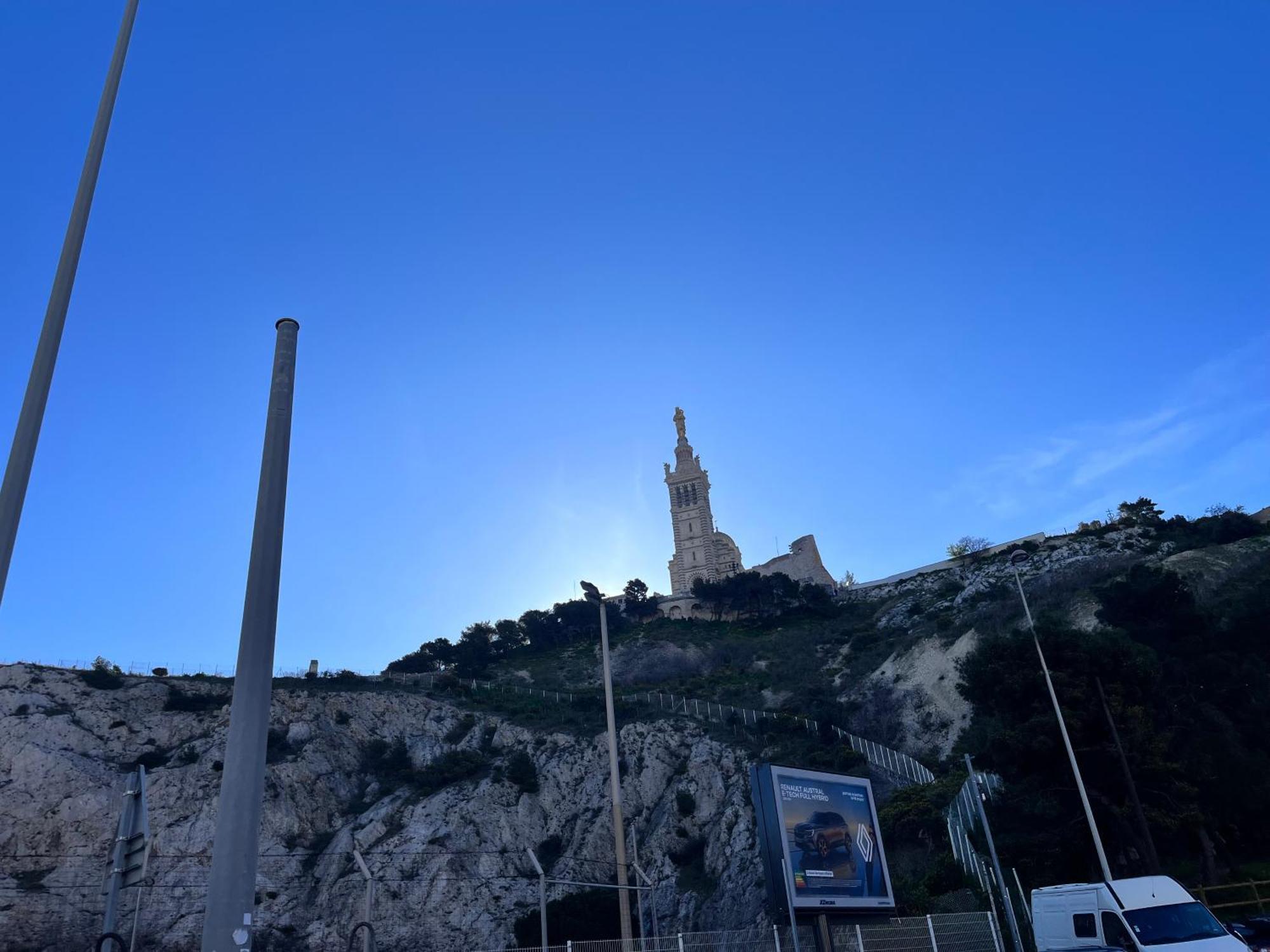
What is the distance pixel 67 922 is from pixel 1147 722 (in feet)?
162

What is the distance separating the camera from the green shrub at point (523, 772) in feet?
177

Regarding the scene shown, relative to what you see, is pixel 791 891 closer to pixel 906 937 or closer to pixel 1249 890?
pixel 906 937

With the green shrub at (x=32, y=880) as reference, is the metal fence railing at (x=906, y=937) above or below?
below

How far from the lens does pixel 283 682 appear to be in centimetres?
6662

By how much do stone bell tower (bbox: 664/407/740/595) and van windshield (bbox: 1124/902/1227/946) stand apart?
11156cm

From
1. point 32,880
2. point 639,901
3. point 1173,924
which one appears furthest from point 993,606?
point 32,880

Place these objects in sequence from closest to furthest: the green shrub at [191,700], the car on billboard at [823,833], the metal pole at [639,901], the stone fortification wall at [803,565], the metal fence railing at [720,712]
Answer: the car on billboard at [823,833] < the metal pole at [639,901] < the metal fence railing at [720,712] < the green shrub at [191,700] < the stone fortification wall at [803,565]

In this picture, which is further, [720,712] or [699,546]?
[699,546]

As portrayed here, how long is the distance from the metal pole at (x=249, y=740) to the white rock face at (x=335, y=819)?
36598 millimetres

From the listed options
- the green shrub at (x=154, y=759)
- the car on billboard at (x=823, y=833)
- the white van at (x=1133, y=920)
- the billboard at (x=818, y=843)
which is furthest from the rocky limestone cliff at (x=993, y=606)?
the green shrub at (x=154, y=759)

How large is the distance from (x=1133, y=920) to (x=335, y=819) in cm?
4702

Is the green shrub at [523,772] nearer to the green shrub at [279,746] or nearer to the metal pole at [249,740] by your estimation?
the green shrub at [279,746]

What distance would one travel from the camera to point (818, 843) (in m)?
19.0

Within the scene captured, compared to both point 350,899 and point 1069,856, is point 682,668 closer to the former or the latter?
point 350,899
